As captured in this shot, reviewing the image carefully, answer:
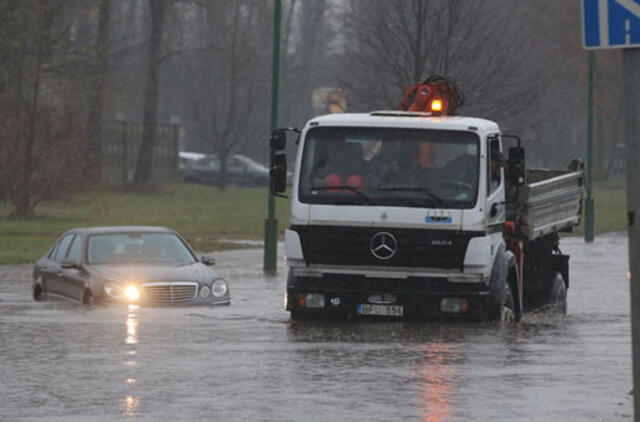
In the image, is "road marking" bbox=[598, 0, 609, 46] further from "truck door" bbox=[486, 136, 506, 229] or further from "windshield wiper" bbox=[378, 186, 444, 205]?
"truck door" bbox=[486, 136, 506, 229]

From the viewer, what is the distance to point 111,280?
19953 mm

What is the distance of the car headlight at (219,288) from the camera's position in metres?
20.5

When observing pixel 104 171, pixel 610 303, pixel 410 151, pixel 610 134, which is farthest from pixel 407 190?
pixel 610 134

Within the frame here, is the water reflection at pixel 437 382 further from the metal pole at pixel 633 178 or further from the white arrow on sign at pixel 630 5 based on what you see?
the white arrow on sign at pixel 630 5

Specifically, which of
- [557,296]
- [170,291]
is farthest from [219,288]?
[557,296]

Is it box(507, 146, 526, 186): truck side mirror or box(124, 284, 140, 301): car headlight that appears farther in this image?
box(124, 284, 140, 301): car headlight

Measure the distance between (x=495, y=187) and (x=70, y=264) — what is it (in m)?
6.61

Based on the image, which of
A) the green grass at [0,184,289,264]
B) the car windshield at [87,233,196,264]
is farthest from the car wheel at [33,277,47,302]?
the green grass at [0,184,289,264]

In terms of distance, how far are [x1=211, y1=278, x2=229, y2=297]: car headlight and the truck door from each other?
467 centimetres

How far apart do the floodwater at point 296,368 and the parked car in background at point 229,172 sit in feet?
227

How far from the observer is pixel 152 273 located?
20.3 metres

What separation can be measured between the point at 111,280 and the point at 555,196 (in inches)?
224

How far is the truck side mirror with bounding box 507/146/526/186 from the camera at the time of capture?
1719cm

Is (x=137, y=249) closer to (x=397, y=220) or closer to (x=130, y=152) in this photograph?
(x=397, y=220)
